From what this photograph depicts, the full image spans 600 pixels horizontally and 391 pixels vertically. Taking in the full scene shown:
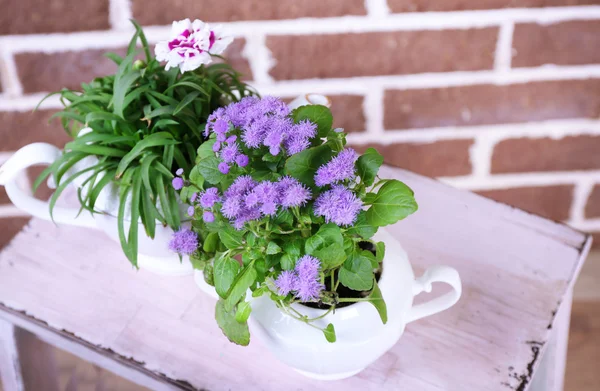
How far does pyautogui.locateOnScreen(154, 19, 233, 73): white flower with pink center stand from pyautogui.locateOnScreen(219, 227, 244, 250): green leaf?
154 millimetres

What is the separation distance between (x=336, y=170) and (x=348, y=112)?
1.58 ft

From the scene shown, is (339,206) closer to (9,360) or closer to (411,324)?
(411,324)

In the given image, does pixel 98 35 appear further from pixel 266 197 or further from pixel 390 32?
pixel 266 197

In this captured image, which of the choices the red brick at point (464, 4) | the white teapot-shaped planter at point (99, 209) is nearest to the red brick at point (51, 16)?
the white teapot-shaped planter at point (99, 209)

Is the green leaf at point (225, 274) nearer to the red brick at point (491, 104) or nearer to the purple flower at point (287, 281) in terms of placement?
the purple flower at point (287, 281)

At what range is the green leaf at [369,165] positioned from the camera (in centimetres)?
43

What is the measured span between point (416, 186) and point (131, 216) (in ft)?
1.04

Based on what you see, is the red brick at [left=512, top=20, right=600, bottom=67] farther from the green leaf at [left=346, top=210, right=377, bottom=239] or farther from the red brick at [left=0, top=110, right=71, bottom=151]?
the red brick at [left=0, top=110, right=71, bottom=151]

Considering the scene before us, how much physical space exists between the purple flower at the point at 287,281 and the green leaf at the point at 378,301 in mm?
65

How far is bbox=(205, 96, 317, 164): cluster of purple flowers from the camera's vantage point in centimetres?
42

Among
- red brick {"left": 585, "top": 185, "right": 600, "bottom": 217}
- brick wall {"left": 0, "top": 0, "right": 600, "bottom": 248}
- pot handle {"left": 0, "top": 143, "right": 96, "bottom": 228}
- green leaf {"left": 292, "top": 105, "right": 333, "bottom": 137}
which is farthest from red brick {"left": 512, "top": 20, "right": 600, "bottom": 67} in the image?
pot handle {"left": 0, "top": 143, "right": 96, "bottom": 228}

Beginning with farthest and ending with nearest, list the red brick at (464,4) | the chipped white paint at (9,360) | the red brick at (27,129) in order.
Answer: the red brick at (27,129) → the red brick at (464,4) → the chipped white paint at (9,360)

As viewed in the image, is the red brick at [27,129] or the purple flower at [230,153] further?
the red brick at [27,129]

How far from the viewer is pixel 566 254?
64cm
